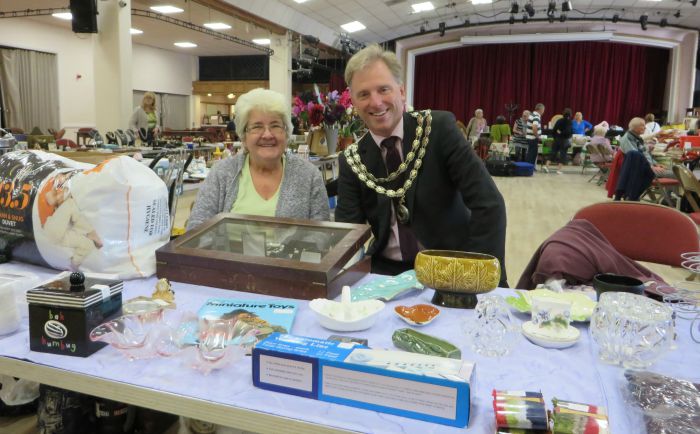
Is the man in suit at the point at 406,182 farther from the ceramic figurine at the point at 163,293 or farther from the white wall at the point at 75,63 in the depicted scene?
the white wall at the point at 75,63

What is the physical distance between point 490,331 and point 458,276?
194mm

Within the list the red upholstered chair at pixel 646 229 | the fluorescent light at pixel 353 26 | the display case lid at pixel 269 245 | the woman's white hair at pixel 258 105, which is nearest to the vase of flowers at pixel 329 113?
the woman's white hair at pixel 258 105

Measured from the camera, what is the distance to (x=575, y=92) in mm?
16797

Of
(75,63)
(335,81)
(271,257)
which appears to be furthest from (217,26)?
(271,257)

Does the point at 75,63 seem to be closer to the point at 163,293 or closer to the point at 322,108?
the point at 322,108

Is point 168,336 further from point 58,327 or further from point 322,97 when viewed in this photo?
point 322,97

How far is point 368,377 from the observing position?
2.45 feet

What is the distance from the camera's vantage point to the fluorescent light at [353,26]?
44.6ft

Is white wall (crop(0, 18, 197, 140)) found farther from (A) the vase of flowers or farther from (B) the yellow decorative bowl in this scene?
(B) the yellow decorative bowl

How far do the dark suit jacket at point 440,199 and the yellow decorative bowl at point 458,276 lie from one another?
24.5 inches

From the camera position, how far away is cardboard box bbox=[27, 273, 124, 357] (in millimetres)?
917

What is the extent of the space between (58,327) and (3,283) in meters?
0.18

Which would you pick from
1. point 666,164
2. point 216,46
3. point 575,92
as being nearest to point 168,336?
point 666,164

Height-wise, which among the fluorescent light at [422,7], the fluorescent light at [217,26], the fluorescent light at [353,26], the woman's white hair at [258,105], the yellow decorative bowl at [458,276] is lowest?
the yellow decorative bowl at [458,276]
